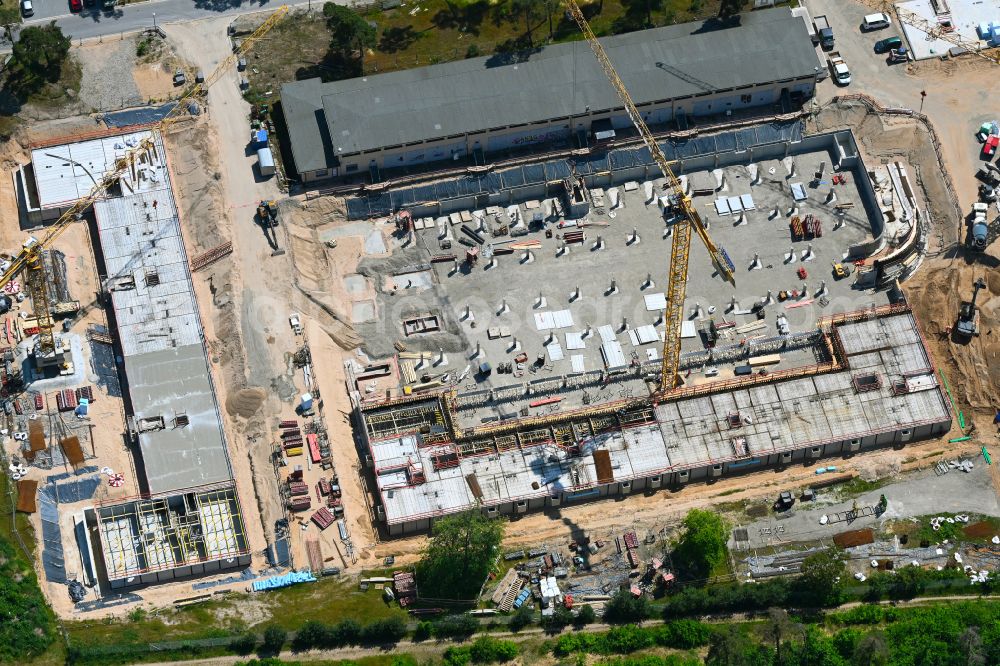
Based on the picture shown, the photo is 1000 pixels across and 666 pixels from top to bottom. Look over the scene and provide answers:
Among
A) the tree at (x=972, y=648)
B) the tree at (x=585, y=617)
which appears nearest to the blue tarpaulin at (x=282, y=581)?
the tree at (x=585, y=617)

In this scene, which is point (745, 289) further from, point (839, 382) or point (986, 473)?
point (986, 473)

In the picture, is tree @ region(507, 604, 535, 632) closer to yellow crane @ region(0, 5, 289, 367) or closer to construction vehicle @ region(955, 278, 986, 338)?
yellow crane @ region(0, 5, 289, 367)

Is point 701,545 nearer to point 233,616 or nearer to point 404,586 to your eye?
point 404,586

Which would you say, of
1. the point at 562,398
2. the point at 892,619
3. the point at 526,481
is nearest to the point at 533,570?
the point at 526,481

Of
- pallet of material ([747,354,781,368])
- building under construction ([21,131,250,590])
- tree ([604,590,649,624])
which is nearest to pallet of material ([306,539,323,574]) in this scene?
building under construction ([21,131,250,590])

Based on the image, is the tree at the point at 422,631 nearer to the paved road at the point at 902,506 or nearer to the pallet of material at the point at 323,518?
the pallet of material at the point at 323,518

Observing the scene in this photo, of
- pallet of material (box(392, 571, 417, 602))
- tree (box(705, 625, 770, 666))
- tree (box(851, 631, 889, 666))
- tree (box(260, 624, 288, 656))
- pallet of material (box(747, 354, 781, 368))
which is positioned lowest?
tree (box(851, 631, 889, 666))
